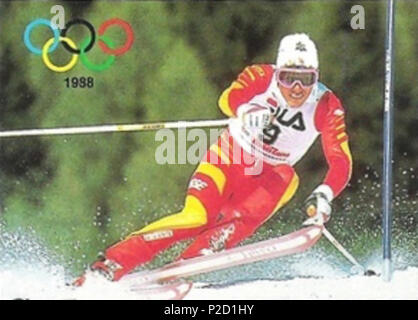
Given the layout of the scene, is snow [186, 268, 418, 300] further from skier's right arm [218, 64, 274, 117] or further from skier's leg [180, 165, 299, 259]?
skier's right arm [218, 64, 274, 117]

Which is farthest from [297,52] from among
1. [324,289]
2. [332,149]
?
[324,289]

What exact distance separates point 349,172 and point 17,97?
47.9 inches

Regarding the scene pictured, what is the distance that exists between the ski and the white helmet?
592mm

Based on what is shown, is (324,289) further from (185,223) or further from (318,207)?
(185,223)

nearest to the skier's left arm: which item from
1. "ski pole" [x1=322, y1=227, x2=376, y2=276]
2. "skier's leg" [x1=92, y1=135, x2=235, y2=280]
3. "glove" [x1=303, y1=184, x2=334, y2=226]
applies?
"glove" [x1=303, y1=184, x2=334, y2=226]

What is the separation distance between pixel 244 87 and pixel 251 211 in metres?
0.44

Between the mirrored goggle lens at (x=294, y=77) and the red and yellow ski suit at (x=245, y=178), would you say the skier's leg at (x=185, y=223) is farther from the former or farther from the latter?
the mirrored goggle lens at (x=294, y=77)

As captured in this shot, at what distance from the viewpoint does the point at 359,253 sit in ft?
10.7

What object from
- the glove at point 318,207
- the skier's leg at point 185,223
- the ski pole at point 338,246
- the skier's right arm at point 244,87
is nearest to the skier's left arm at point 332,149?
the glove at point 318,207

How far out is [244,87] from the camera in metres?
3.24

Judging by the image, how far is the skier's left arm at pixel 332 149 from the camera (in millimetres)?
3250
